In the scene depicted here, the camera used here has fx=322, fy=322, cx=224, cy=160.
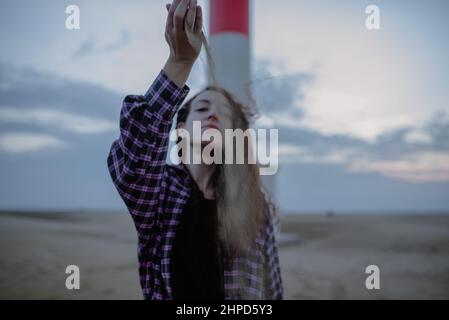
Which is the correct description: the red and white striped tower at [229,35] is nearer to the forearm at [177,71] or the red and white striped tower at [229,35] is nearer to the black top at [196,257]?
the black top at [196,257]

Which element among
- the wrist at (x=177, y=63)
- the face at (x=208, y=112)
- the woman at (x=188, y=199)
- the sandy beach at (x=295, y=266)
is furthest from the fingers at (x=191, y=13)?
the sandy beach at (x=295, y=266)

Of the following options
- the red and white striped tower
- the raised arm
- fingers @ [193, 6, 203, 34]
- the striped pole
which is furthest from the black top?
the striped pole

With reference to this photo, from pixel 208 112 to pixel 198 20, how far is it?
42 cm

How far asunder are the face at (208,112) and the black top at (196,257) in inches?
10.6

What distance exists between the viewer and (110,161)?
954 mm

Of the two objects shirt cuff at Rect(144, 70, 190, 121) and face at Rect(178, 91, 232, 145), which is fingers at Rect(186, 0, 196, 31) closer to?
shirt cuff at Rect(144, 70, 190, 121)

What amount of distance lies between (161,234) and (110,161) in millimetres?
307

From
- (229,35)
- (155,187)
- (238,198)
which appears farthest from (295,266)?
(155,187)

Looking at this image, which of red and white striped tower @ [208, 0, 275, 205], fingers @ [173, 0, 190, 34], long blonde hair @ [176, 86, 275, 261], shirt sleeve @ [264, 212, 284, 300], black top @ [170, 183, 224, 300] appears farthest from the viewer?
red and white striped tower @ [208, 0, 275, 205]

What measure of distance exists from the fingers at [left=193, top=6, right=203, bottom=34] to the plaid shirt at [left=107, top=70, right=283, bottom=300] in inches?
6.5

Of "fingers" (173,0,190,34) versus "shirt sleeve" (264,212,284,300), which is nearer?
"fingers" (173,0,190,34)

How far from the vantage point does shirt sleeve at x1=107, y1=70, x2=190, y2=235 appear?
92 cm
